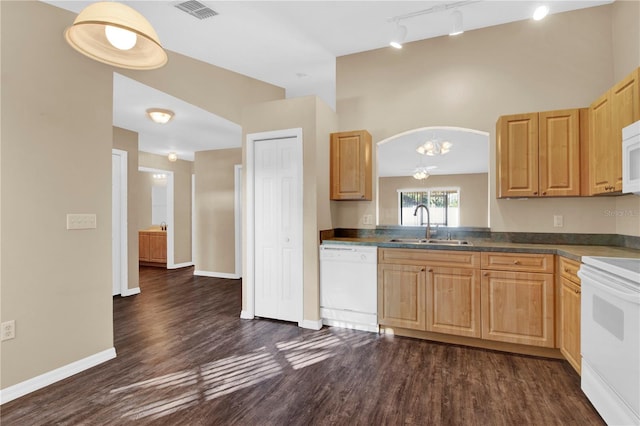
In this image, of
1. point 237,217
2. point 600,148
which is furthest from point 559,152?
point 237,217

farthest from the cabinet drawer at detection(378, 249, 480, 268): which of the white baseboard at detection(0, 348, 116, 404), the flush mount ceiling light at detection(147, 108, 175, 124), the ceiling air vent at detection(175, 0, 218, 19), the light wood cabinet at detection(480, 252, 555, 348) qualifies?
the flush mount ceiling light at detection(147, 108, 175, 124)

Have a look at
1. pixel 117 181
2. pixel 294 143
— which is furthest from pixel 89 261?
pixel 117 181

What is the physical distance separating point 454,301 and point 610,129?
1867 millimetres

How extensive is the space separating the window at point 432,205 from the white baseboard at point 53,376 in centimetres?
321

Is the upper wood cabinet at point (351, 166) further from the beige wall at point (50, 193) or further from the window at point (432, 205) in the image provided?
the beige wall at point (50, 193)

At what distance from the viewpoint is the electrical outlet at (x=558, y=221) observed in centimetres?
319

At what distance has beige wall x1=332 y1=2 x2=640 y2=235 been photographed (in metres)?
3.12

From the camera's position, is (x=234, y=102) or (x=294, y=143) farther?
(x=234, y=102)

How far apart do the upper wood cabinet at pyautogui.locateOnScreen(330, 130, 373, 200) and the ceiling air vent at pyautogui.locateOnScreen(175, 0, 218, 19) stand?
5.64 ft

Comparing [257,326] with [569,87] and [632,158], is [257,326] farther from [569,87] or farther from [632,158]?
[569,87]

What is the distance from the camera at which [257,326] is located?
355cm

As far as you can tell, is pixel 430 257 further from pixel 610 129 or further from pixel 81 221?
pixel 81 221

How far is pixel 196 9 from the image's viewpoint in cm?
295

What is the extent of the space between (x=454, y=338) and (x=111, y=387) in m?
2.92
